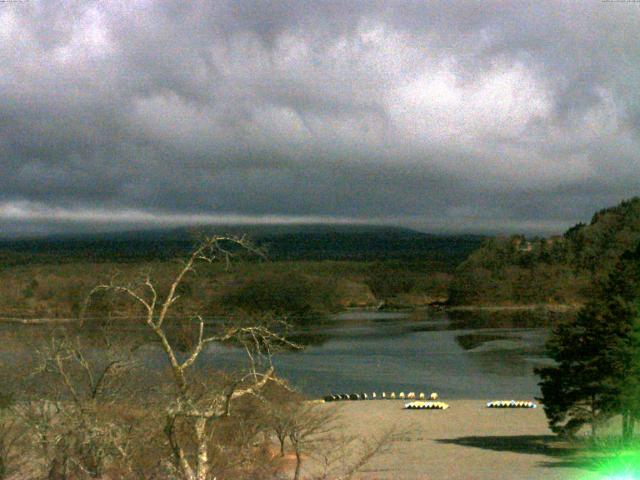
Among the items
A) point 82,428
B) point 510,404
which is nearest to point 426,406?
A: point 510,404

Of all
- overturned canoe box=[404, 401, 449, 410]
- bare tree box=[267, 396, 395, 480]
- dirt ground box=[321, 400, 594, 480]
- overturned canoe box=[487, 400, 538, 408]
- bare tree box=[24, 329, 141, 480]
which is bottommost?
overturned canoe box=[404, 401, 449, 410]

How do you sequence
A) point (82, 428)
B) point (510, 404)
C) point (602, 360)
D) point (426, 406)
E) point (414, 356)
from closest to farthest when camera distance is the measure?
point (82, 428)
point (602, 360)
point (510, 404)
point (426, 406)
point (414, 356)

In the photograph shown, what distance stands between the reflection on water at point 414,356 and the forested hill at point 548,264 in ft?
29.1

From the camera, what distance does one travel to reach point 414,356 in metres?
65.4

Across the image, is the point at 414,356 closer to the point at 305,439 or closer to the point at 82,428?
the point at 305,439

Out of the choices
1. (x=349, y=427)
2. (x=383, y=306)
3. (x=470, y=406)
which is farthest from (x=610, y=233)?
(x=349, y=427)

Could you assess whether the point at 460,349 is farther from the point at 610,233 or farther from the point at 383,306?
the point at 610,233

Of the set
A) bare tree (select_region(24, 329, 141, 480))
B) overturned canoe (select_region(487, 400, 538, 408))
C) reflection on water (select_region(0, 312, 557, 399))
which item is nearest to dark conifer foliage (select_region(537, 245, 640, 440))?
reflection on water (select_region(0, 312, 557, 399))

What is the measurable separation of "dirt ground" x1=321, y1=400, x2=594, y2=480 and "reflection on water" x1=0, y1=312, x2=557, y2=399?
4599 millimetres

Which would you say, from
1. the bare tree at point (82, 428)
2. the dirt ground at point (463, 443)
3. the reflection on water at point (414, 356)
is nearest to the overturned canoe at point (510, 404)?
the dirt ground at point (463, 443)

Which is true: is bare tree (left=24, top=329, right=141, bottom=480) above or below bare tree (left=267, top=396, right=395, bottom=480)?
above

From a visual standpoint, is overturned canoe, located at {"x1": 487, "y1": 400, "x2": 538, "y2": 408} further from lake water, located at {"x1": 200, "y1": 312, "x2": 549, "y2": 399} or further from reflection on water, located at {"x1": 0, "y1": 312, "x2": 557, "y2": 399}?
reflection on water, located at {"x1": 0, "y1": 312, "x2": 557, "y2": 399}

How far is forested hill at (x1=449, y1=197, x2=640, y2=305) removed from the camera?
109m

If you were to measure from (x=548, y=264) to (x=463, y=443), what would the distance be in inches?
3659
